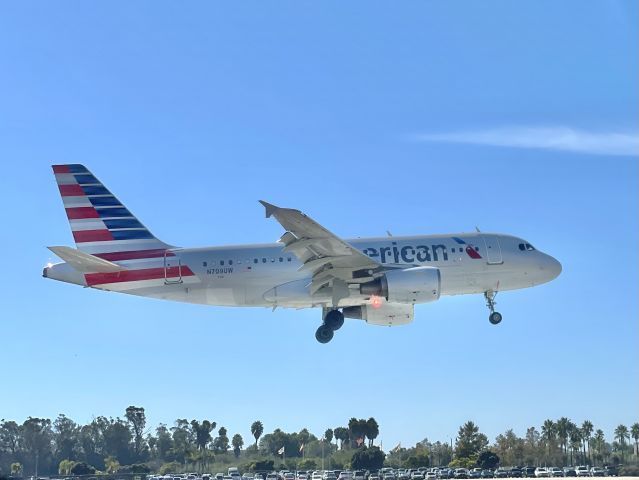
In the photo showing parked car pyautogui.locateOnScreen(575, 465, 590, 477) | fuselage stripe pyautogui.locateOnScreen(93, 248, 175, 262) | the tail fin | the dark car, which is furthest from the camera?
the dark car

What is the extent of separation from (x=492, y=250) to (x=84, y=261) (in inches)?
918

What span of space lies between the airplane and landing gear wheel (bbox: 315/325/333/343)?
0.06 meters

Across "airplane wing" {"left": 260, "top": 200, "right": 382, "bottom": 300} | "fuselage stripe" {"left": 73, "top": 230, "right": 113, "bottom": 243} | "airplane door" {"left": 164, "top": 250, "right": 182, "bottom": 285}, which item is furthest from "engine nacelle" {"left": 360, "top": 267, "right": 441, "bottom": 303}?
"fuselage stripe" {"left": 73, "top": 230, "right": 113, "bottom": 243}

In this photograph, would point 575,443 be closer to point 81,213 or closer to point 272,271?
point 272,271

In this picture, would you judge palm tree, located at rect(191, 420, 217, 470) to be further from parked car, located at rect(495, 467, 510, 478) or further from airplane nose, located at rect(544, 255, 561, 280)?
airplane nose, located at rect(544, 255, 561, 280)

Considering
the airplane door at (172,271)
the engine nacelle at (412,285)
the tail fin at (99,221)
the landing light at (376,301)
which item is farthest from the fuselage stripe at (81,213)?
the engine nacelle at (412,285)

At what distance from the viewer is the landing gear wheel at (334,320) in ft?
176

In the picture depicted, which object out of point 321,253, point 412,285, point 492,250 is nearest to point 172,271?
point 321,253

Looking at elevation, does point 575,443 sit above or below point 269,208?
below

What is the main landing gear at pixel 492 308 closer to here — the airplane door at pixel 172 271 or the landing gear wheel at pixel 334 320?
the landing gear wheel at pixel 334 320

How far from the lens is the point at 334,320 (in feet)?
176

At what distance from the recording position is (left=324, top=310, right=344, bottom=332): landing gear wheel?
53537 mm

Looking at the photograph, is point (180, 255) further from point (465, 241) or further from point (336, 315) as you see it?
point (465, 241)

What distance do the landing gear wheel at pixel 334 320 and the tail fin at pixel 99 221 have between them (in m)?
10.7
